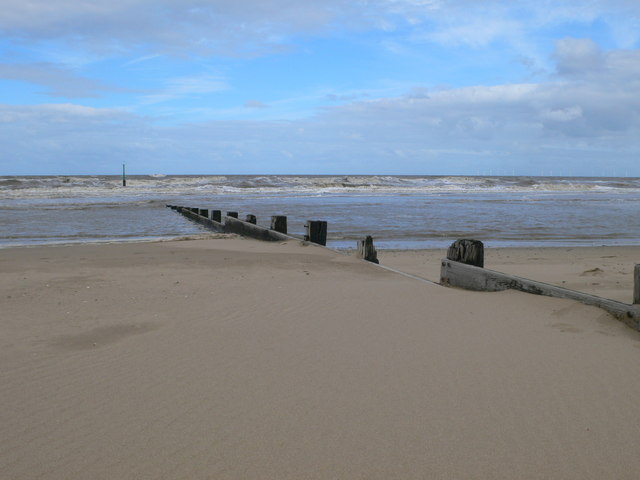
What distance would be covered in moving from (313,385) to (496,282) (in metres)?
2.76

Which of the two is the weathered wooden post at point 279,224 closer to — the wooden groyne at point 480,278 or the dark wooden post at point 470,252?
the wooden groyne at point 480,278

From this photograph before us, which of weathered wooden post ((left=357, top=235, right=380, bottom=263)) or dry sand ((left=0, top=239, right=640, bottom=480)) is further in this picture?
weathered wooden post ((left=357, top=235, right=380, bottom=263))

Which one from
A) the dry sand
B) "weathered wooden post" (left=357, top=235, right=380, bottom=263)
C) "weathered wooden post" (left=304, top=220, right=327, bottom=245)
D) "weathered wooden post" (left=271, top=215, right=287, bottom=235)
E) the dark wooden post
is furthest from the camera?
"weathered wooden post" (left=271, top=215, right=287, bottom=235)

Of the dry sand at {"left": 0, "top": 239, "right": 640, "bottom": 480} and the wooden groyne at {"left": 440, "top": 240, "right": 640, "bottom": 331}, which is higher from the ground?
the wooden groyne at {"left": 440, "top": 240, "right": 640, "bottom": 331}

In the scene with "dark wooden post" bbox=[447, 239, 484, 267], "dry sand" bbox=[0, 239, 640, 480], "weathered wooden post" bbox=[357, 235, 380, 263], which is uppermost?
"dark wooden post" bbox=[447, 239, 484, 267]

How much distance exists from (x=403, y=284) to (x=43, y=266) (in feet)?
15.4

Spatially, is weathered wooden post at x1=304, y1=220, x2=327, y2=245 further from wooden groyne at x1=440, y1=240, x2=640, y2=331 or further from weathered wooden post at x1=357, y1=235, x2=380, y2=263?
wooden groyne at x1=440, y1=240, x2=640, y2=331

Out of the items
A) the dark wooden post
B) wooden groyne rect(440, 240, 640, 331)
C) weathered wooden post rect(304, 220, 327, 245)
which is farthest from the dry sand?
weathered wooden post rect(304, 220, 327, 245)

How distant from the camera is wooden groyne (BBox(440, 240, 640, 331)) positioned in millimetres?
3828

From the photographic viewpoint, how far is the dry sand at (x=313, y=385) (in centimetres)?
→ 228

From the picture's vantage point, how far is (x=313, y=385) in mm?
3008

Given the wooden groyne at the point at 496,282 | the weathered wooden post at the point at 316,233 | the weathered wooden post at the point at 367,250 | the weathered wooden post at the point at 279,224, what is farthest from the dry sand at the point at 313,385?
the weathered wooden post at the point at 279,224

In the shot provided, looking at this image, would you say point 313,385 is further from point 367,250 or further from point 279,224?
point 279,224

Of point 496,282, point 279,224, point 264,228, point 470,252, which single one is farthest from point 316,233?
point 496,282
